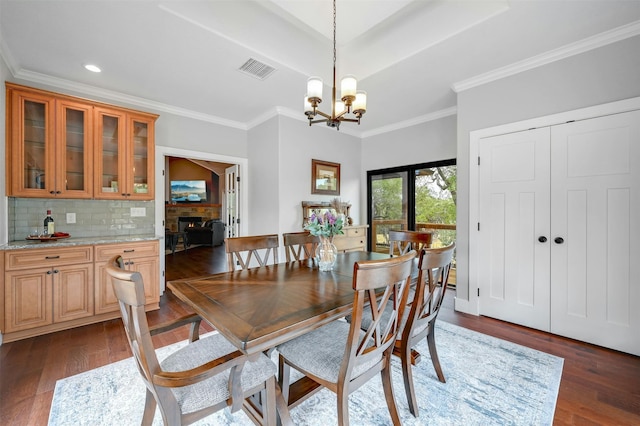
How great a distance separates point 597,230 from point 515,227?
0.61 meters

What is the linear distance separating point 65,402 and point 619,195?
14.8ft

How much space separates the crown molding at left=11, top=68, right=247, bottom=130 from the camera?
296 centimetres

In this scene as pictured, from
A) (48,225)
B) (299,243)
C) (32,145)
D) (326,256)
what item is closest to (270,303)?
(326,256)

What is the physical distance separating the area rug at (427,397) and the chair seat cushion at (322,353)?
0.46 meters

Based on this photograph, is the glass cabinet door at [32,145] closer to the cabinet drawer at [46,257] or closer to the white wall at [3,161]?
the white wall at [3,161]

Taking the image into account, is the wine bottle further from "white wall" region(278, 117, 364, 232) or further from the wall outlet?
"white wall" region(278, 117, 364, 232)

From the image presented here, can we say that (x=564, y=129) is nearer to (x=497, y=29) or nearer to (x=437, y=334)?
(x=497, y=29)

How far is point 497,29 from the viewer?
2268mm

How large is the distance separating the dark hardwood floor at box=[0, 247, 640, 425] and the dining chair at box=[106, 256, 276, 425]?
112cm

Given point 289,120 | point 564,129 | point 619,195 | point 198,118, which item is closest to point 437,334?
point 619,195

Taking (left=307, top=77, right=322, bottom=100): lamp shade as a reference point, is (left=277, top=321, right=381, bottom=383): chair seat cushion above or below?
below

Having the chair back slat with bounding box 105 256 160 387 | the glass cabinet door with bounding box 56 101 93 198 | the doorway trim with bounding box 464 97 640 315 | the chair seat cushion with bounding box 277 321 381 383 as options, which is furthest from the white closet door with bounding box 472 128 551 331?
the glass cabinet door with bounding box 56 101 93 198

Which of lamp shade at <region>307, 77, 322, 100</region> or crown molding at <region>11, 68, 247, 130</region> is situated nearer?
lamp shade at <region>307, 77, 322, 100</region>

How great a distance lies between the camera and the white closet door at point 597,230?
89.8 inches
